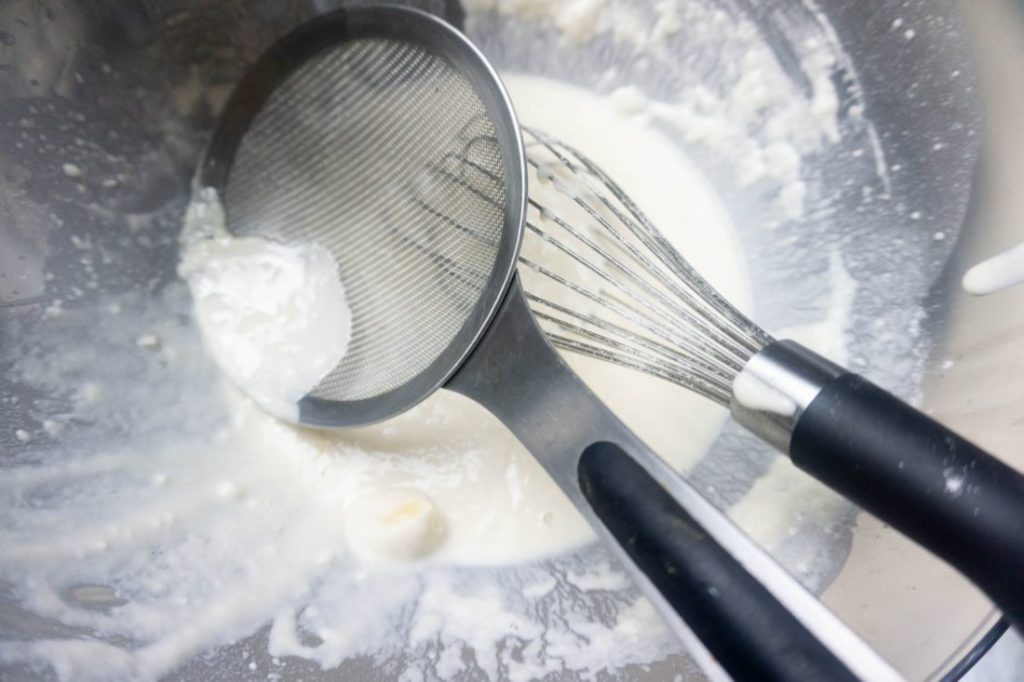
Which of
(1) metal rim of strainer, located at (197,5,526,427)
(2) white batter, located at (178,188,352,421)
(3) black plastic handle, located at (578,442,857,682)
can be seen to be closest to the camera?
(3) black plastic handle, located at (578,442,857,682)

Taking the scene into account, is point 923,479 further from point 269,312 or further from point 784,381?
point 269,312

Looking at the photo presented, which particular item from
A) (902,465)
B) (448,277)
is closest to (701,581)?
(902,465)

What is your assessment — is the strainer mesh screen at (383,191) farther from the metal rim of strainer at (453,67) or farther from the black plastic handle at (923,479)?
the black plastic handle at (923,479)

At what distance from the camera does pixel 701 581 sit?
474 mm

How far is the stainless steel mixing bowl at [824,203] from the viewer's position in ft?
2.11

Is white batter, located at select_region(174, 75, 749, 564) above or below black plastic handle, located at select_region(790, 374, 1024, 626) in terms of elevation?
below

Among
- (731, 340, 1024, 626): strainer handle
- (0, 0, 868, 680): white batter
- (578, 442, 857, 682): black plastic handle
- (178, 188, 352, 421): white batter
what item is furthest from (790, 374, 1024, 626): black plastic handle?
(178, 188, 352, 421): white batter

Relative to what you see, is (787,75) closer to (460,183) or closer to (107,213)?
(460,183)

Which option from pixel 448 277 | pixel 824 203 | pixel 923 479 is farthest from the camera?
pixel 824 203

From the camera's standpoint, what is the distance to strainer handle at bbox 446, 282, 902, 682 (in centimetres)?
43

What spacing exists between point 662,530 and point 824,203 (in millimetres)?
475

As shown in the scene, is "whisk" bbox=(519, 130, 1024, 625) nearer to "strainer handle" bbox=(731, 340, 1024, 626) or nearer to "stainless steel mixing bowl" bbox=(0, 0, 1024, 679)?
"strainer handle" bbox=(731, 340, 1024, 626)

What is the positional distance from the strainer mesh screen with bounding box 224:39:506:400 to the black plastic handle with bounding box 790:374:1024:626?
12.1 inches

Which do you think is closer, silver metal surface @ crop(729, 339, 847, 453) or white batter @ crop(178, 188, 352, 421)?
silver metal surface @ crop(729, 339, 847, 453)
